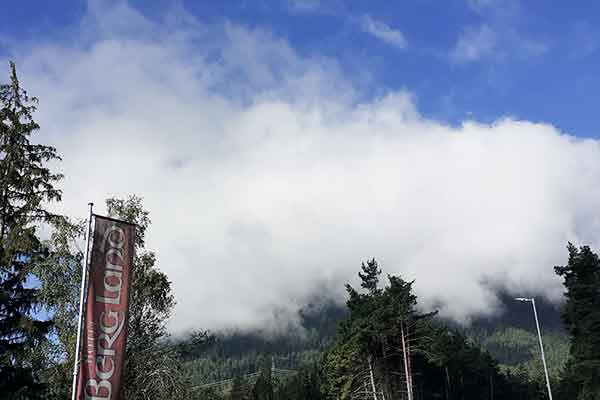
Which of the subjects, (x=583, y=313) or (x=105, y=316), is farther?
(x=583, y=313)

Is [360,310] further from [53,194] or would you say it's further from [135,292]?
[53,194]

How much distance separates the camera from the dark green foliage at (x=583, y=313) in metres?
50.5

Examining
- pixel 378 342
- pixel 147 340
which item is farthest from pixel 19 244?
pixel 378 342

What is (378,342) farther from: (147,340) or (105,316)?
(105,316)

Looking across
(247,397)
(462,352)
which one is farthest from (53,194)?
(247,397)

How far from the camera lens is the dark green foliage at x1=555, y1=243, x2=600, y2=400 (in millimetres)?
50531

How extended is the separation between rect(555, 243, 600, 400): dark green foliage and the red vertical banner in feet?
152

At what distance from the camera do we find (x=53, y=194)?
2164 cm

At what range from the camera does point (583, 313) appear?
173ft

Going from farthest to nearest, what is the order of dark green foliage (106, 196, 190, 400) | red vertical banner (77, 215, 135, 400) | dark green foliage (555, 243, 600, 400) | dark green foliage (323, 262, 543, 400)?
1. dark green foliage (323, 262, 543, 400)
2. dark green foliage (555, 243, 600, 400)
3. dark green foliage (106, 196, 190, 400)
4. red vertical banner (77, 215, 135, 400)

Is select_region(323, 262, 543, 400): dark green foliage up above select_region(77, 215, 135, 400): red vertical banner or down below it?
above

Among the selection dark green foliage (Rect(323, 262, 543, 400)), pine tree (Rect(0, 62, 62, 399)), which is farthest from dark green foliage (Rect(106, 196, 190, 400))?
dark green foliage (Rect(323, 262, 543, 400))

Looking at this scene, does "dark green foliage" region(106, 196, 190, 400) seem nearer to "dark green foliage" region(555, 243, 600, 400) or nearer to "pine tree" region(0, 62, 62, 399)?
"pine tree" region(0, 62, 62, 399)

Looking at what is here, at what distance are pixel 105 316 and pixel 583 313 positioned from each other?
49.3 meters
